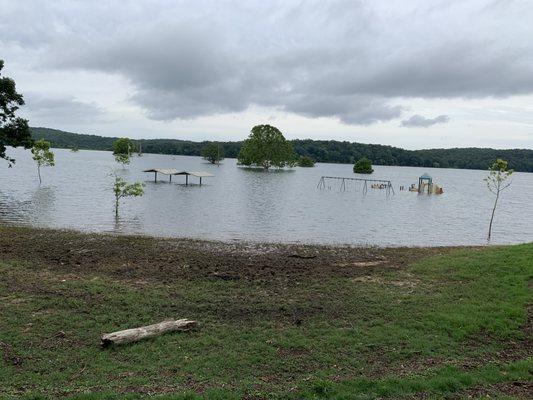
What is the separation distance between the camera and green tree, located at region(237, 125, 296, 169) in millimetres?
139500

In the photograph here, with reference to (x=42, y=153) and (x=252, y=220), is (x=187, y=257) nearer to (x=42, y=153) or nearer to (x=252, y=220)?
(x=252, y=220)

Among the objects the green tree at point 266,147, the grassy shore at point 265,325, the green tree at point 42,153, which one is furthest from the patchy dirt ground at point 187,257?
the green tree at point 266,147

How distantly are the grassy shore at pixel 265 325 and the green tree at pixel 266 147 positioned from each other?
123376 mm

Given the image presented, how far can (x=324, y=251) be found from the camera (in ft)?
65.4

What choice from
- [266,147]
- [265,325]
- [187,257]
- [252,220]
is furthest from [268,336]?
[266,147]

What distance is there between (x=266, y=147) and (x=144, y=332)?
432 feet

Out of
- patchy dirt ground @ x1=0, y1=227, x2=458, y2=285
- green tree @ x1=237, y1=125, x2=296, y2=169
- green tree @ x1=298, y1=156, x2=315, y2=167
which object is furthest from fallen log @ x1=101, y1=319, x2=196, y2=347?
green tree @ x1=298, y1=156, x2=315, y2=167

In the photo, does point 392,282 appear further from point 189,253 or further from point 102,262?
point 102,262

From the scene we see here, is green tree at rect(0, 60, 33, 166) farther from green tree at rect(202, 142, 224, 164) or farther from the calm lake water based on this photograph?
green tree at rect(202, 142, 224, 164)

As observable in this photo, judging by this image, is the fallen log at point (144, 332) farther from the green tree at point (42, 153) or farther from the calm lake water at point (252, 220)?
the green tree at point (42, 153)

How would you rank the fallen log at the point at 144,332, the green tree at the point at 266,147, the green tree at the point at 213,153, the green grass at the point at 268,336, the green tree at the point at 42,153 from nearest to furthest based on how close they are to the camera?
the green grass at the point at 268,336 → the fallen log at the point at 144,332 → the green tree at the point at 42,153 → the green tree at the point at 266,147 → the green tree at the point at 213,153

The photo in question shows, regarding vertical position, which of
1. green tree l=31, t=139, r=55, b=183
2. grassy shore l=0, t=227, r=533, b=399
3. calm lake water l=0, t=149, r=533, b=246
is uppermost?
green tree l=31, t=139, r=55, b=183

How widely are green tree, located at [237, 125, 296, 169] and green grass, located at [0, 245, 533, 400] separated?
126 meters

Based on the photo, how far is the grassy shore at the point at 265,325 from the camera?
23.0ft
